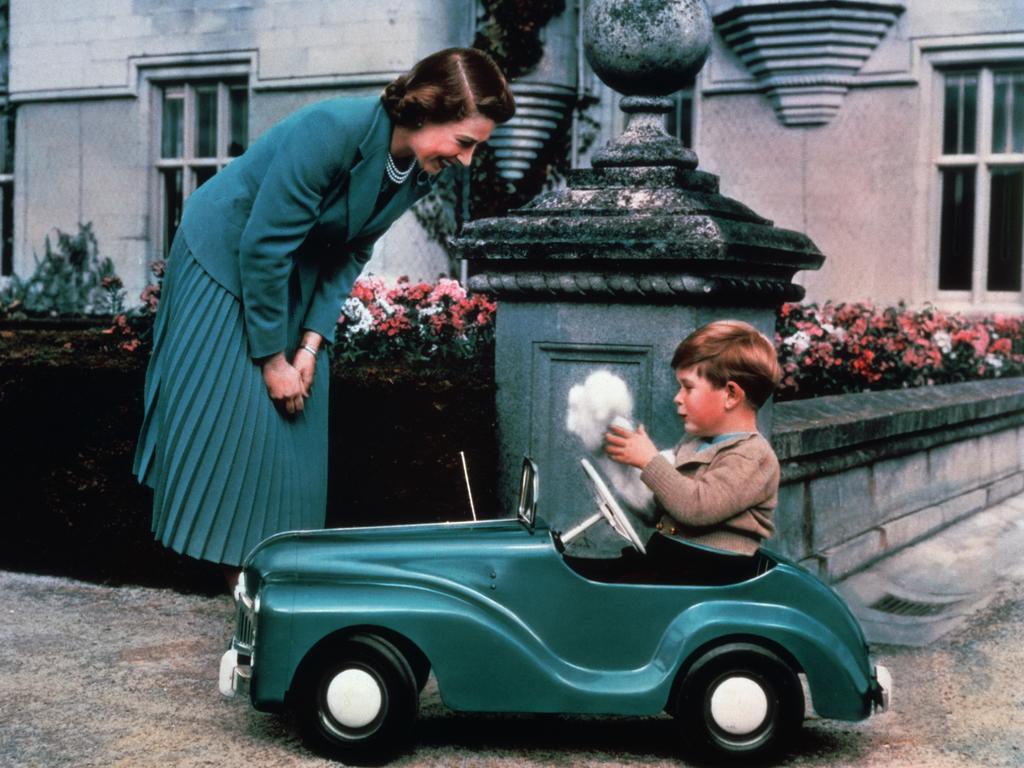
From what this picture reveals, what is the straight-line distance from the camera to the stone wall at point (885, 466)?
5.08 metres

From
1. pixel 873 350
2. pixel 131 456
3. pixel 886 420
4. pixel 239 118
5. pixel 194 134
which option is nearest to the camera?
pixel 131 456

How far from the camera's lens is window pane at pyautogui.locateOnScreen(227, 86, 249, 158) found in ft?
40.1

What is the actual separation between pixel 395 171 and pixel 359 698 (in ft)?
4.31

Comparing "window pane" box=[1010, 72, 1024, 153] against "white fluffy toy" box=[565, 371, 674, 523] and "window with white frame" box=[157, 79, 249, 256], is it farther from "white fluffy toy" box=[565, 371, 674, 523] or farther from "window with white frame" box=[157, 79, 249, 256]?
"white fluffy toy" box=[565, 371, 674, 523]

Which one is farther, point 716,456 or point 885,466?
point 885,466

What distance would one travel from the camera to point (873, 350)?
24.8 feet

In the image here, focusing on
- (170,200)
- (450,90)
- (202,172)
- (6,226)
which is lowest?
(450,90)

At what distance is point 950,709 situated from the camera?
3725 mm

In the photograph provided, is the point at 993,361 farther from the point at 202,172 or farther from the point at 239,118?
the point at 202,172

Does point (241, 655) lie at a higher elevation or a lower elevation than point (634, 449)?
lower

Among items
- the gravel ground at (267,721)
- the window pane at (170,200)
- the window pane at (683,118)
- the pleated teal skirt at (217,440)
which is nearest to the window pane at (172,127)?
the window pane at (170,200)

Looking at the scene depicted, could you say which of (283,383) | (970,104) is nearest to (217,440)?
(283,383)

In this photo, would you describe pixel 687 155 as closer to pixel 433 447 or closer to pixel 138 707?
pixel 433 447

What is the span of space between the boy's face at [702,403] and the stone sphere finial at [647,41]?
55.6 inches
